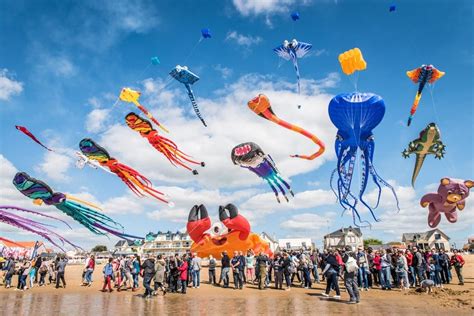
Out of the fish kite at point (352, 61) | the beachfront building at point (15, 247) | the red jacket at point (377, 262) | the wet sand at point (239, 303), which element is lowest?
the wet sand at point (239, 303)

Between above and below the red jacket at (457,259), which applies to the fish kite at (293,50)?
above

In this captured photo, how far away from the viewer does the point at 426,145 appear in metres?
20.4

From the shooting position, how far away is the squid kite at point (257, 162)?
21844 mm

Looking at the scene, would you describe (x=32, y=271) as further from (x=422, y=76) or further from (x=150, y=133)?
(x=422, y=76)

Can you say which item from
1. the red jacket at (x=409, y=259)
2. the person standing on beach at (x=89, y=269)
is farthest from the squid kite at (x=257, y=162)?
the person standing on beach at (x=89, y=269)

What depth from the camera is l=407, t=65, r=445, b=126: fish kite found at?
662 inches

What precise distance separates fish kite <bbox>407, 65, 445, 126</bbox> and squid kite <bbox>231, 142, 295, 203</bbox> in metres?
8.23

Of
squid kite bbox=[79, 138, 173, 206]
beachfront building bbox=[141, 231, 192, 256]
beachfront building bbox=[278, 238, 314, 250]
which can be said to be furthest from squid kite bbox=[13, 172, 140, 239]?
beachfront building bbox=[141, 231, 192, 256]

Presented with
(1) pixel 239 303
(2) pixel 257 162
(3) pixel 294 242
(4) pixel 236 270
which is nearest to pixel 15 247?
(2) pixel 257 162

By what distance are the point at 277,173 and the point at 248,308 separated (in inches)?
510

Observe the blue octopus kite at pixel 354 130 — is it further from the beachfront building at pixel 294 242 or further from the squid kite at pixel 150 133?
the beachfront building at pixel 294 242

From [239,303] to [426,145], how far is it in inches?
615

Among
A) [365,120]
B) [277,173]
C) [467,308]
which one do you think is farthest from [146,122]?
[467,308]

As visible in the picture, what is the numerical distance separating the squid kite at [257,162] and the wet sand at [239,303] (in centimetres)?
892
